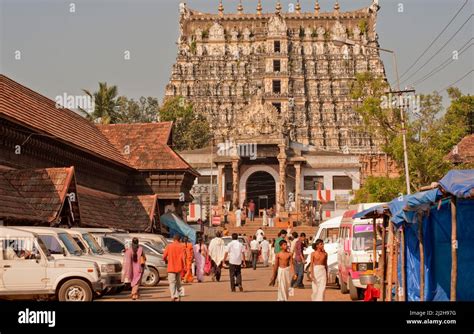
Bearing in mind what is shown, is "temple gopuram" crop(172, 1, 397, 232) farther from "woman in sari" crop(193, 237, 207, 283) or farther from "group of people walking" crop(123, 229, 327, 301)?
"group of people walking" crop(123, 229, 327, 301)

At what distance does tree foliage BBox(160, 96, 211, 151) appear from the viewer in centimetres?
9344

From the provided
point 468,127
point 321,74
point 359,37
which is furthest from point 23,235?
point 359,37

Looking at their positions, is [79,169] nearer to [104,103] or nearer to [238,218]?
[238,218]

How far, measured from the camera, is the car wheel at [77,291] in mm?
19422

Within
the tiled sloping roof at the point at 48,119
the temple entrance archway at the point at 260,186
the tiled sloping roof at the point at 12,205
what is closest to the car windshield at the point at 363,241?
the tiled sloping roof at the point at 12,205

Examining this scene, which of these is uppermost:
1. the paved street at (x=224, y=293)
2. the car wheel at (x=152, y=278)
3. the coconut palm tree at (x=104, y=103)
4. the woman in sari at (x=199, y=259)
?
the coconut palm tree at (x=104, y=103)

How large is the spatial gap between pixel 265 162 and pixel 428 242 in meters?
54.9

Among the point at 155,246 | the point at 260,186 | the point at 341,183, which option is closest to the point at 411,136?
the point at 155,246

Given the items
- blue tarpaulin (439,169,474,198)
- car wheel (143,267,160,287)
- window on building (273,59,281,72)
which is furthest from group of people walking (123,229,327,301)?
window on building (273,59,281,72)

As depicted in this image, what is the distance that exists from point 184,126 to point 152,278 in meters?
67.1

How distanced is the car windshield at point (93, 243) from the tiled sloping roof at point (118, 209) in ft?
26.4

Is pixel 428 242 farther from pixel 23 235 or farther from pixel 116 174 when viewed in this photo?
pixel 116 174

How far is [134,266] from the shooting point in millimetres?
22156

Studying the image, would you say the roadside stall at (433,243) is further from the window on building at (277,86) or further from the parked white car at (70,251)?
the window on building at (277,86)
